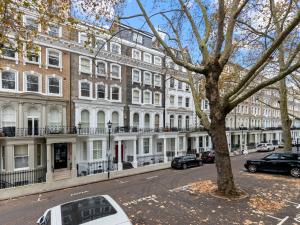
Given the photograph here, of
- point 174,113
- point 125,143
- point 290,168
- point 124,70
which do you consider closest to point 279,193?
point 290,168

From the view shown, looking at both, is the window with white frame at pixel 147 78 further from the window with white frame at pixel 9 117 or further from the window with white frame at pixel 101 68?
the window with white frame at pixel 9 117

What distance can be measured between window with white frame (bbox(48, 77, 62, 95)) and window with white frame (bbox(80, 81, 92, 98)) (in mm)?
2251

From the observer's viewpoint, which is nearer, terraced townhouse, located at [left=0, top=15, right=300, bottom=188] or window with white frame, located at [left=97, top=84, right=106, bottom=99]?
terraced townhouse, located at [left=0, top=15, right=300, bottom=188]

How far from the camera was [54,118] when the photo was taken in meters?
21.1

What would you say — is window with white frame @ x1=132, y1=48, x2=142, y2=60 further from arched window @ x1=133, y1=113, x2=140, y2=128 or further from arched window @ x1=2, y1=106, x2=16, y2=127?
arched window @ x1=2, y1=106, x2=16, y2=127

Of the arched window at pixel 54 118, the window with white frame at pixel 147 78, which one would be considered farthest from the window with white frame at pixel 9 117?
the window with white frame at pixel 147 78

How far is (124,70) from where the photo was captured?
26859 mm

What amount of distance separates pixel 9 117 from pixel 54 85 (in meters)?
4.74

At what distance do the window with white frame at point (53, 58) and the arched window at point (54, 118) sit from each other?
427 centimetres

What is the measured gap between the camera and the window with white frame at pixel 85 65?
22.9 m

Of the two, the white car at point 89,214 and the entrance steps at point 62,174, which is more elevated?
the white car at point 89,214

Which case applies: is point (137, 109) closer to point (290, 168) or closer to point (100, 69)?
point (100, 69)

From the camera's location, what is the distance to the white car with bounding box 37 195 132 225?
14.8ft

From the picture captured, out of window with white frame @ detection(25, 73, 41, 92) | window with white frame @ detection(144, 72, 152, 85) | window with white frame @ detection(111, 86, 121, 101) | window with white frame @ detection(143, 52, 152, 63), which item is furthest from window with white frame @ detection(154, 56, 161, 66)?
window with white frame @ detection(25, 73, 41, 92)
